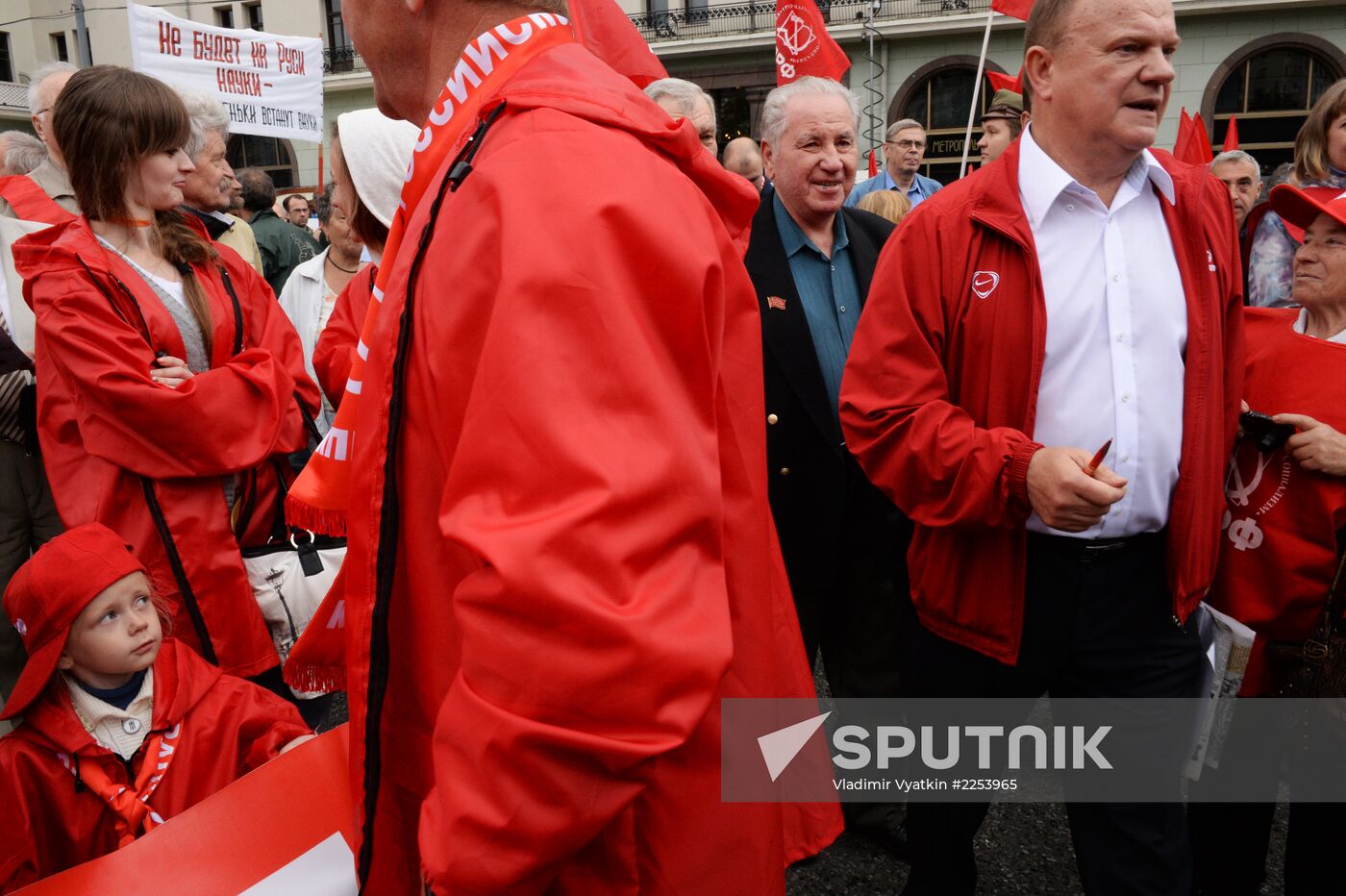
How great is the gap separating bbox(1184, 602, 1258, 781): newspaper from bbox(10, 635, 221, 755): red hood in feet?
7.50

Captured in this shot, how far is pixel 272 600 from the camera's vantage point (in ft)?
9.45

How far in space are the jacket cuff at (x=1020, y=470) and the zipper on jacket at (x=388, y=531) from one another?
1.45m

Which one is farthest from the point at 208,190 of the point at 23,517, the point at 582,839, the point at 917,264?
the point at 582,839

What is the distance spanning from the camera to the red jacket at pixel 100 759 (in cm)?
214

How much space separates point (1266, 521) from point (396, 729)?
212 cm

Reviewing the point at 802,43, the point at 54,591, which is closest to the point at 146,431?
the point at 54,591

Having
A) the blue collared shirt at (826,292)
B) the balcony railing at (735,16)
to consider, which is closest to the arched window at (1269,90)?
the balcony railing at (735,16)

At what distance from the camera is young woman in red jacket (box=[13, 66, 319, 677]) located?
8.75 feet

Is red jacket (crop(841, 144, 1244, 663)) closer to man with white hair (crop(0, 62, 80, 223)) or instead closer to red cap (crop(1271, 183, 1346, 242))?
red cap (crop(1271, 183, 1346, 242))

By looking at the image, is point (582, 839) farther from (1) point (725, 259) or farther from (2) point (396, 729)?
(1) point (725, 259)

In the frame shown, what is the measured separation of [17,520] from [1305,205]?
3802mm

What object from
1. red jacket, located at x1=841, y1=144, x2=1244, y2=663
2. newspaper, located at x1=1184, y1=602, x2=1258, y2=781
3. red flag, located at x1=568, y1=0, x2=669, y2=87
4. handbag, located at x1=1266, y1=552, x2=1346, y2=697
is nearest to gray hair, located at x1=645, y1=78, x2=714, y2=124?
red flag, located at x1=568, y1=0, x2=669, y2=87

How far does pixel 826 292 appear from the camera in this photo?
346 centimetres

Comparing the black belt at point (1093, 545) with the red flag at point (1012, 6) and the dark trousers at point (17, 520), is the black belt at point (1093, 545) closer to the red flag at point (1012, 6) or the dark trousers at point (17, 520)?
the dark trousers at point (17, 520)
